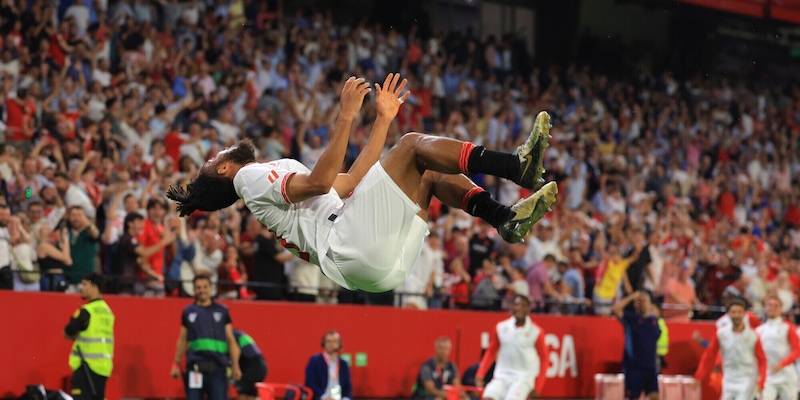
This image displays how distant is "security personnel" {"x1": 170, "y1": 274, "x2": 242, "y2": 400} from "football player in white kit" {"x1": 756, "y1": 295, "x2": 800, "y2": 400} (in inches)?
292

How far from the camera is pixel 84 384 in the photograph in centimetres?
1157

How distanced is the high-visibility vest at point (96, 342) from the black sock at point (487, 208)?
5.71 meters

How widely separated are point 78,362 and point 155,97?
462cm

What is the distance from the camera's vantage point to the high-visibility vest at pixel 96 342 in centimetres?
1153

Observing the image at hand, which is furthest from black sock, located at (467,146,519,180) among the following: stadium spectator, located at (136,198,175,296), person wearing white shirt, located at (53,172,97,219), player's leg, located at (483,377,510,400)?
player's leg, located at (483,377,510,400)

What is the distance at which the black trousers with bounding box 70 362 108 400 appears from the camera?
455 inches

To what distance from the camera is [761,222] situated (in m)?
22.3

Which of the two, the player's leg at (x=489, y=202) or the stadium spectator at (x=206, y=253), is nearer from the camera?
the player's leg at (x=489, y=202)

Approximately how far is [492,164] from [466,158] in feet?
0.53

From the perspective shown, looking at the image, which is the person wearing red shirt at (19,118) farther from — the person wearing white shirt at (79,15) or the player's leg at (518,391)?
the player's leg at (518,391)

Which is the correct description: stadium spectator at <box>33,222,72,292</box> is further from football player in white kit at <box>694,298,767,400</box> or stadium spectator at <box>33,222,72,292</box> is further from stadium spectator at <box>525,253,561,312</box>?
football player in white kit at <box>694,298,767,400</box>

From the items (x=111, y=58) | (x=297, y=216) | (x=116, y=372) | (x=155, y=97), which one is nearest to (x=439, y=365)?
(x=116, y=372)

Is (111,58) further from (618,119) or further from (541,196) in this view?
(618,119)

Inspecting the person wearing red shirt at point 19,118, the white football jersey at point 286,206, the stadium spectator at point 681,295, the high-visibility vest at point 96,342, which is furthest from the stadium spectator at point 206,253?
the stadium spectator at point 681,295
